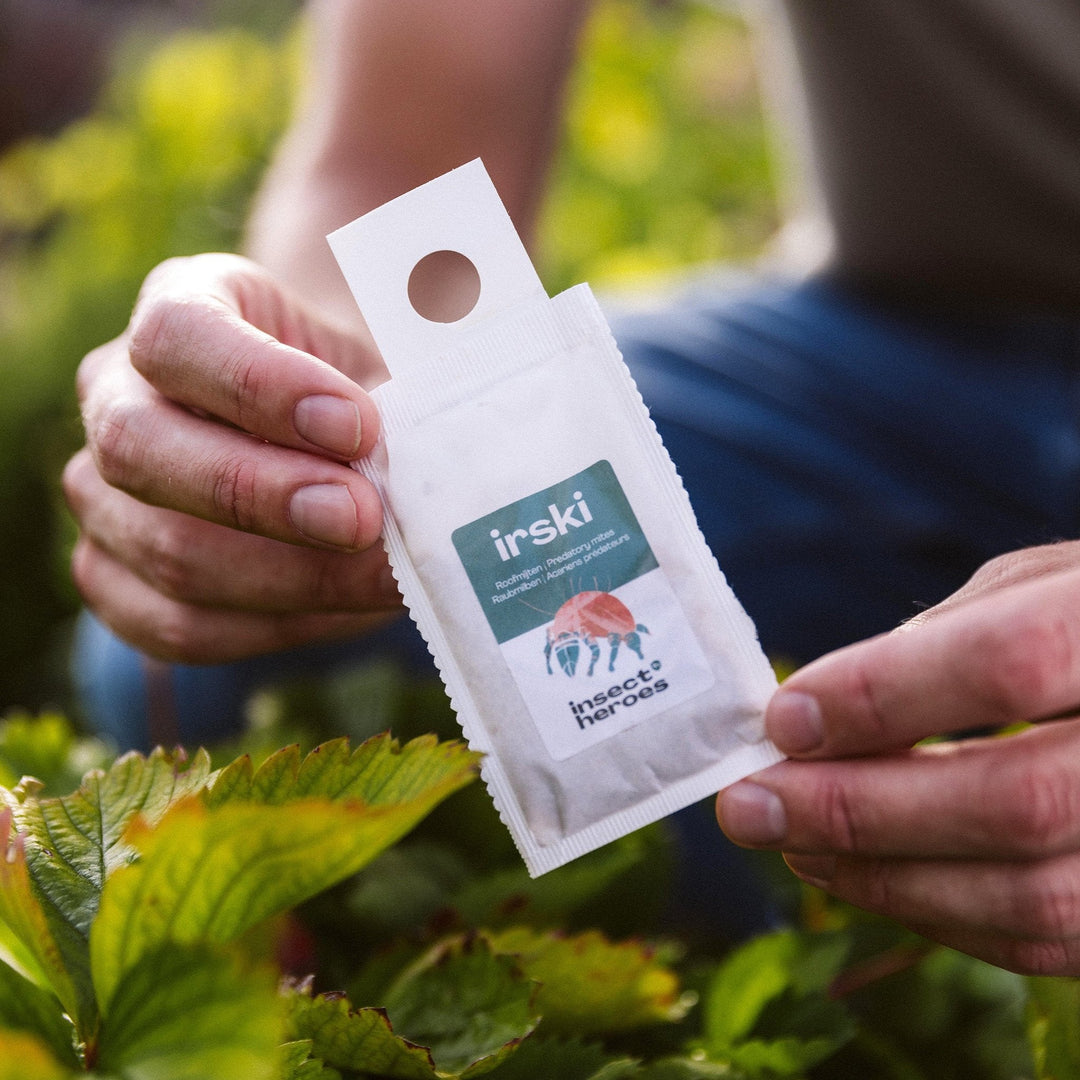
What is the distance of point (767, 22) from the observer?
5.92 ft

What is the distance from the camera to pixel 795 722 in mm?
601

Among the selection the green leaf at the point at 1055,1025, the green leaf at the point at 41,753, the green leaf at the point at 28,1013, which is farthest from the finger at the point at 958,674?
the green leaf at the point at 41,753

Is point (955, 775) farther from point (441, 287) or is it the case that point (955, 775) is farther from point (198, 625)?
point (441, 287)

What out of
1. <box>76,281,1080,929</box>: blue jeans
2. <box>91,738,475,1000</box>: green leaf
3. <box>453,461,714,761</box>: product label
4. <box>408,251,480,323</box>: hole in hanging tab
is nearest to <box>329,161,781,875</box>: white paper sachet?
<box>453,461,714,761</box>: product label

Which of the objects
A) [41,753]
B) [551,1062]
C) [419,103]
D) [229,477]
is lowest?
[551,1062]

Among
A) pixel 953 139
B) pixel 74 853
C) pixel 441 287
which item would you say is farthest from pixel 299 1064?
pixel 953 139

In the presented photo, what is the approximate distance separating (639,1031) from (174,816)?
0.44 m

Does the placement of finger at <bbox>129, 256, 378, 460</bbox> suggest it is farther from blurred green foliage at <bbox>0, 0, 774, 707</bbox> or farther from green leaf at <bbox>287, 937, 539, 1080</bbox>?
blurred green foliage at <bbox>0, 0, 774, 707</bbox>

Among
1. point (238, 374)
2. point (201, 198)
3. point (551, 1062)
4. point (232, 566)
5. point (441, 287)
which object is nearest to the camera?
point (551, 1062)

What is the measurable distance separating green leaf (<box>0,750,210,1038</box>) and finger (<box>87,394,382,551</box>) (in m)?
0.18

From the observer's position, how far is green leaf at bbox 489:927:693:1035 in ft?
1.91

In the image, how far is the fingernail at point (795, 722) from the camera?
593 millimetres

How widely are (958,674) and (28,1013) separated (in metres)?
0.48

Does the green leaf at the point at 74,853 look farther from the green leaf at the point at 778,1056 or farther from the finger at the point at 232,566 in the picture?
the green leaf at the point at 778,1056
